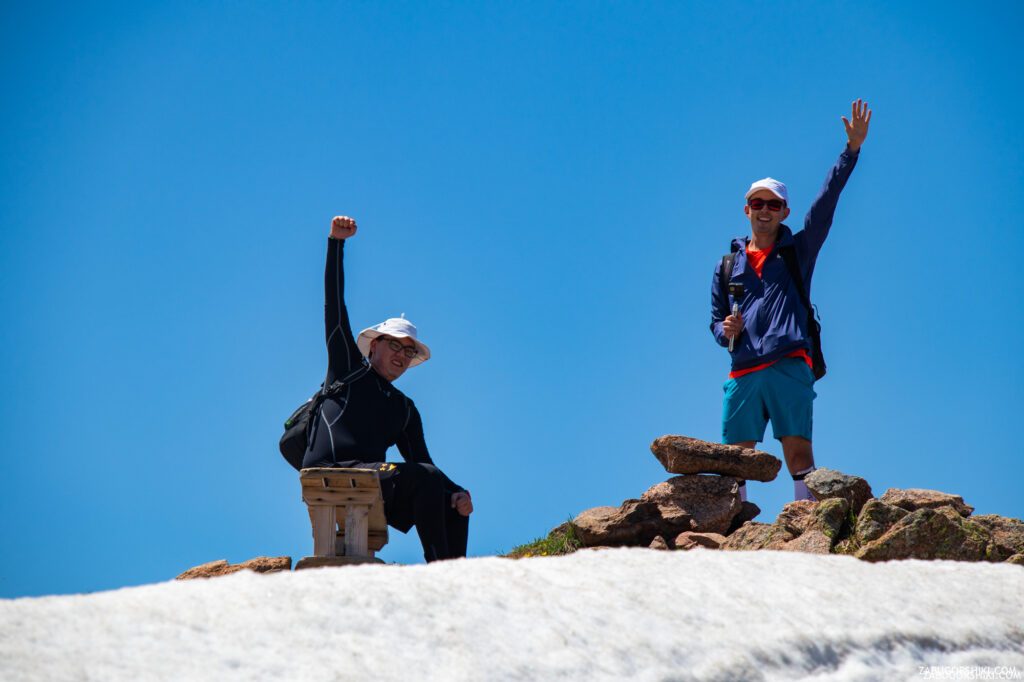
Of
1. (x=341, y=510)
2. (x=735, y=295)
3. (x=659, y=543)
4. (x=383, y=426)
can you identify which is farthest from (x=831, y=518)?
(x=341, y=510)

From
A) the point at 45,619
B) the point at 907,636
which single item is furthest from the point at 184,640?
the point at 907,636

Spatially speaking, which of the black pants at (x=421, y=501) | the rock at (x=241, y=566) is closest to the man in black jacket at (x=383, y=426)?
the black pants at (x=421, y=501)

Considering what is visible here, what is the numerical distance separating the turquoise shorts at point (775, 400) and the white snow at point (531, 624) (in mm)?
5658

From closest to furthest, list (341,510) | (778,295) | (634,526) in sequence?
1. (341,510)
2. (634,526)
3. (778,295)

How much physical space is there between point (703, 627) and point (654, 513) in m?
6.37

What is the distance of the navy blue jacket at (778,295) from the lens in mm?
9422

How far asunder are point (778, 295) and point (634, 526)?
223 cm

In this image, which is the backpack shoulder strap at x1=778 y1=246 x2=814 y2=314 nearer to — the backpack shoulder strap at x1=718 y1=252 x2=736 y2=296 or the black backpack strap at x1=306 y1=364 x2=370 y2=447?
the backpack shoulder strap at x1=718 y1=252 x2=736 y2=296

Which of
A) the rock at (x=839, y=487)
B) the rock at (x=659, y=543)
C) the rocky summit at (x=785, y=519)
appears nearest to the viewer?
the rocky summit at (x=785, y=519)

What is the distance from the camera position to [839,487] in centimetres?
880

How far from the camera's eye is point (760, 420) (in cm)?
963

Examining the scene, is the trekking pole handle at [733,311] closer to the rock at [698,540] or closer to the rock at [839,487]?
the rock at [839,487]

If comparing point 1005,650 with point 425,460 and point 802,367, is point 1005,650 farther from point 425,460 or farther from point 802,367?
point 802,367

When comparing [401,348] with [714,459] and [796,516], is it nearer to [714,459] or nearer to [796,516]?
[714,459]
